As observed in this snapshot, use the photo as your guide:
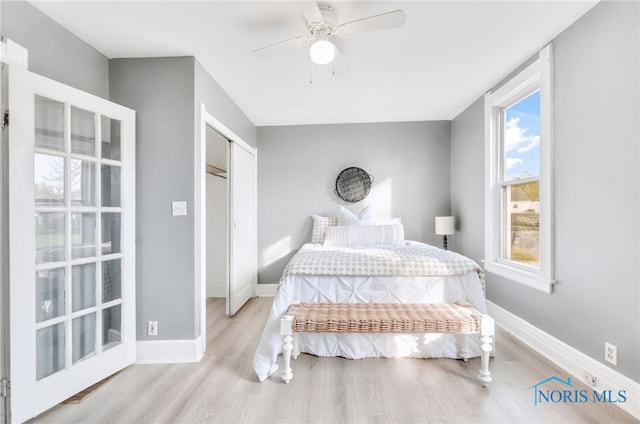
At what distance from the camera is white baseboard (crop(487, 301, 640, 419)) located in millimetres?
1612

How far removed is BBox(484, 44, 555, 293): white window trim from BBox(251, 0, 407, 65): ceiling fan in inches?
57.4

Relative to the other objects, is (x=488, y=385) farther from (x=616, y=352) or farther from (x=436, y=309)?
(x=616, y=352)

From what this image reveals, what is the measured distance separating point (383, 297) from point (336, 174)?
86.6 inches

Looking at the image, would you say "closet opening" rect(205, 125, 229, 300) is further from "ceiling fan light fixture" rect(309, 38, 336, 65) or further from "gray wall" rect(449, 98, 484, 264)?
"gray wall" rect(449, 98, 484, 264)

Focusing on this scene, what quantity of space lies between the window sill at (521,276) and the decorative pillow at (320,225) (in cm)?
188

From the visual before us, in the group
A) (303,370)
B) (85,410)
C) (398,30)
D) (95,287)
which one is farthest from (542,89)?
(85,410)

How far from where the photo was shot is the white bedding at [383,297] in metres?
2.28

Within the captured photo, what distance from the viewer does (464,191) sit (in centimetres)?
368

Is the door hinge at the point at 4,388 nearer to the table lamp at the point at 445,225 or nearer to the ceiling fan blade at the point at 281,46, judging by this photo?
the ceiling fan blade at the point at 281,46

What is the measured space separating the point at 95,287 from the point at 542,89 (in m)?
3.63

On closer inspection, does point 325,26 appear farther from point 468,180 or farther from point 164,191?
point 468,180

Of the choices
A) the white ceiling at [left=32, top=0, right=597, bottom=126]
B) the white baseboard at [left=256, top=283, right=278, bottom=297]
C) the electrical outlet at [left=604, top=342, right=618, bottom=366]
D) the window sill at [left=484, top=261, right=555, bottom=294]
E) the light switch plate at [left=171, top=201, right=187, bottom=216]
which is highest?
the white ceiling at [left=32, top=0, right=597, bottom=126]

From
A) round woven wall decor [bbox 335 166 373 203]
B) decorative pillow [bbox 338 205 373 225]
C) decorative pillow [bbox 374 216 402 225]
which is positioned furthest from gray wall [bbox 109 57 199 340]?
decorative pillow [bbox 374 216 402 225]

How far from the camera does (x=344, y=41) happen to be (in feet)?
6.91
